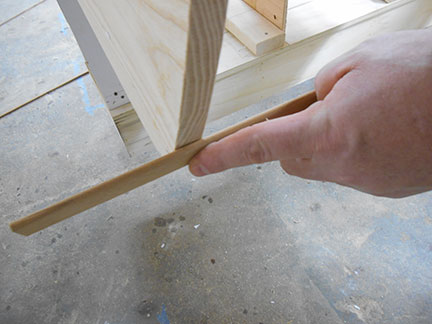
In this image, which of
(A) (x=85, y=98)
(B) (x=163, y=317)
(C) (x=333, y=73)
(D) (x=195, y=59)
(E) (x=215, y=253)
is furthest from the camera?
(A) (x=85, y=98)

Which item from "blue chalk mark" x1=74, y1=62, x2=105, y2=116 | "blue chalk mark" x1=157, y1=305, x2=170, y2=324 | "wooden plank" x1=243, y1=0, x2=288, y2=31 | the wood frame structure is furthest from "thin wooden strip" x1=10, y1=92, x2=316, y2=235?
"blue chalk mark" x1=74, y1=62, x2=105, y2=116

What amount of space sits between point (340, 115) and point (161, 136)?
Answer: 39 centimetres

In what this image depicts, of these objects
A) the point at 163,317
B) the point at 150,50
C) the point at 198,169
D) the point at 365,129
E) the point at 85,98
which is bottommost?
the point at 163,317

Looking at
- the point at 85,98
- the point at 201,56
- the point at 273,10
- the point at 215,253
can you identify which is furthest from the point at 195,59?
the point at 85,98

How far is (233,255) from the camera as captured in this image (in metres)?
1.39

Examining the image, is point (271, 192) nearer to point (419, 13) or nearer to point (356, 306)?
point (356, 306)

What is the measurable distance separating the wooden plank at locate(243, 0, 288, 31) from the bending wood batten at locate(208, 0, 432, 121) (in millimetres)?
73

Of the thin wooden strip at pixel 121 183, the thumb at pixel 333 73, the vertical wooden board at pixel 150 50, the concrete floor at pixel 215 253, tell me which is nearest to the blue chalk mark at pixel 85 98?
the concrete floor at pixel 215 253

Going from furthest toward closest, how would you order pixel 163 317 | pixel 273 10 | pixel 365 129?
1. pixel 163 317
2. pixel 273 10
3. pixel 365 129

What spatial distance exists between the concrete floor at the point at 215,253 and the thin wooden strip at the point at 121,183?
0.78m

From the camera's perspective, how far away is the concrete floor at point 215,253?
1.28 metres

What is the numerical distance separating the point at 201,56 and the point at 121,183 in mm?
369

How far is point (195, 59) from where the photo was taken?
1.30ft

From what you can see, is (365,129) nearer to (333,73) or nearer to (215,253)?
(333,73)
